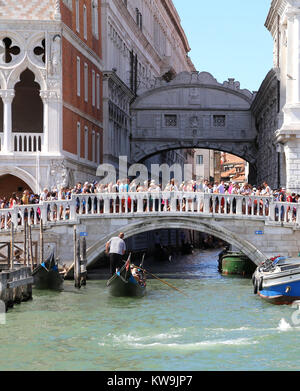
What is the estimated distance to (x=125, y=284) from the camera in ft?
61.5

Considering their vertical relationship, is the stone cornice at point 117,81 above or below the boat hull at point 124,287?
above

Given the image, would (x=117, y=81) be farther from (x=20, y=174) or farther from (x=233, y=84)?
(x=20, y=174)

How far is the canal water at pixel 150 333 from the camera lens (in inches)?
484

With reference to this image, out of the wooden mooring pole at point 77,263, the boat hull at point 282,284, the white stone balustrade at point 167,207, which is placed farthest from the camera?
the white stone balustrade at point 167,207

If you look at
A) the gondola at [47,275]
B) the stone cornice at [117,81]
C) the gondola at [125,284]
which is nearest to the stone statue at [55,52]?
Result: the stone cornice at [117,81]

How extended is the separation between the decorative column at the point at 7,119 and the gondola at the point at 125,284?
6.82 m

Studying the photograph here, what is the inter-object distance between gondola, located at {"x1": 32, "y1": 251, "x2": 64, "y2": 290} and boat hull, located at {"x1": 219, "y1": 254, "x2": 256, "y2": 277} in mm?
6788

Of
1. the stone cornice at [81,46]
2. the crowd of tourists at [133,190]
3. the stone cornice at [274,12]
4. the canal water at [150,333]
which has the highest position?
the stone cornice at [274,12]

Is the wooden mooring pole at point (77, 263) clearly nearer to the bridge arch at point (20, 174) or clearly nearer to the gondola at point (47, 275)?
the gondola at point (47, 275)

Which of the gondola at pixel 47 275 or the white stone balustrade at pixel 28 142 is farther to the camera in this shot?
the white stone balustrade at pixel 28 142

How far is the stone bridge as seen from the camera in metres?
21.9

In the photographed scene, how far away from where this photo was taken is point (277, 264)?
18297 millimetres

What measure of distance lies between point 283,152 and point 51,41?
7449mm
